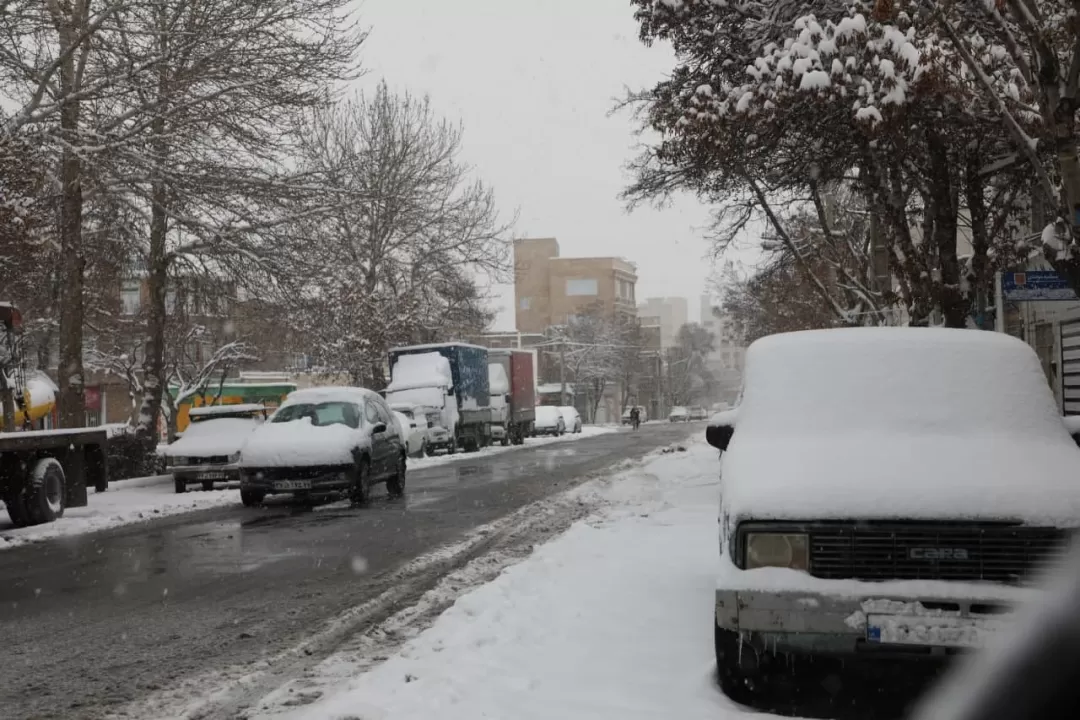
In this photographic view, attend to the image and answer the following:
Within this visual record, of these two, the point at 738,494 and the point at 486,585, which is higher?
the point at 738,494

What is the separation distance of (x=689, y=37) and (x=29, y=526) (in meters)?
11.5

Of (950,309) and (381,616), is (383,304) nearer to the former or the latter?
(950,309)

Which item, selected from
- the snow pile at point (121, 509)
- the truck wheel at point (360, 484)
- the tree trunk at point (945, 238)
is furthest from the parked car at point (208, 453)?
the tree trunk at point (945, 238)

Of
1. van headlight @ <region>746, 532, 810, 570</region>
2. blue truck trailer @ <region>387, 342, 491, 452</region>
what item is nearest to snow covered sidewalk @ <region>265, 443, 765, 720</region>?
van headlight @ <region>746, 532, 810, 570</region>

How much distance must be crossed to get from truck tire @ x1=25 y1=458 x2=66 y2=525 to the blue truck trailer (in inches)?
702

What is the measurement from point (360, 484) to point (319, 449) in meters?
0.91

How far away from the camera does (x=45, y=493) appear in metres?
14.6

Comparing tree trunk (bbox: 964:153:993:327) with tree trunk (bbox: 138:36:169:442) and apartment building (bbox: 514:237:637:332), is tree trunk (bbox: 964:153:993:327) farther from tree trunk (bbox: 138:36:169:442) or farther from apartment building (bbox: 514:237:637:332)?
apartment building (bbox: 514:237:637:332)

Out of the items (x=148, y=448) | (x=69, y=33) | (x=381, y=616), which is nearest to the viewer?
(x=381, y=616)

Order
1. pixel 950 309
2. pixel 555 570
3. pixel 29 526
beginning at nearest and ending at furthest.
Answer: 1. pixel 555 570
2. pixel 29 526
3. pixel 950 309

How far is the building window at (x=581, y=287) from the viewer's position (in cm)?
13005

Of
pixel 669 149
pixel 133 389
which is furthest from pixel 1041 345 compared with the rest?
pixel 133 389

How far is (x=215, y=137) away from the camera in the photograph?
1859 cm

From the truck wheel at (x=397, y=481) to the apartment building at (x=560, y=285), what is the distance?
10607cm
